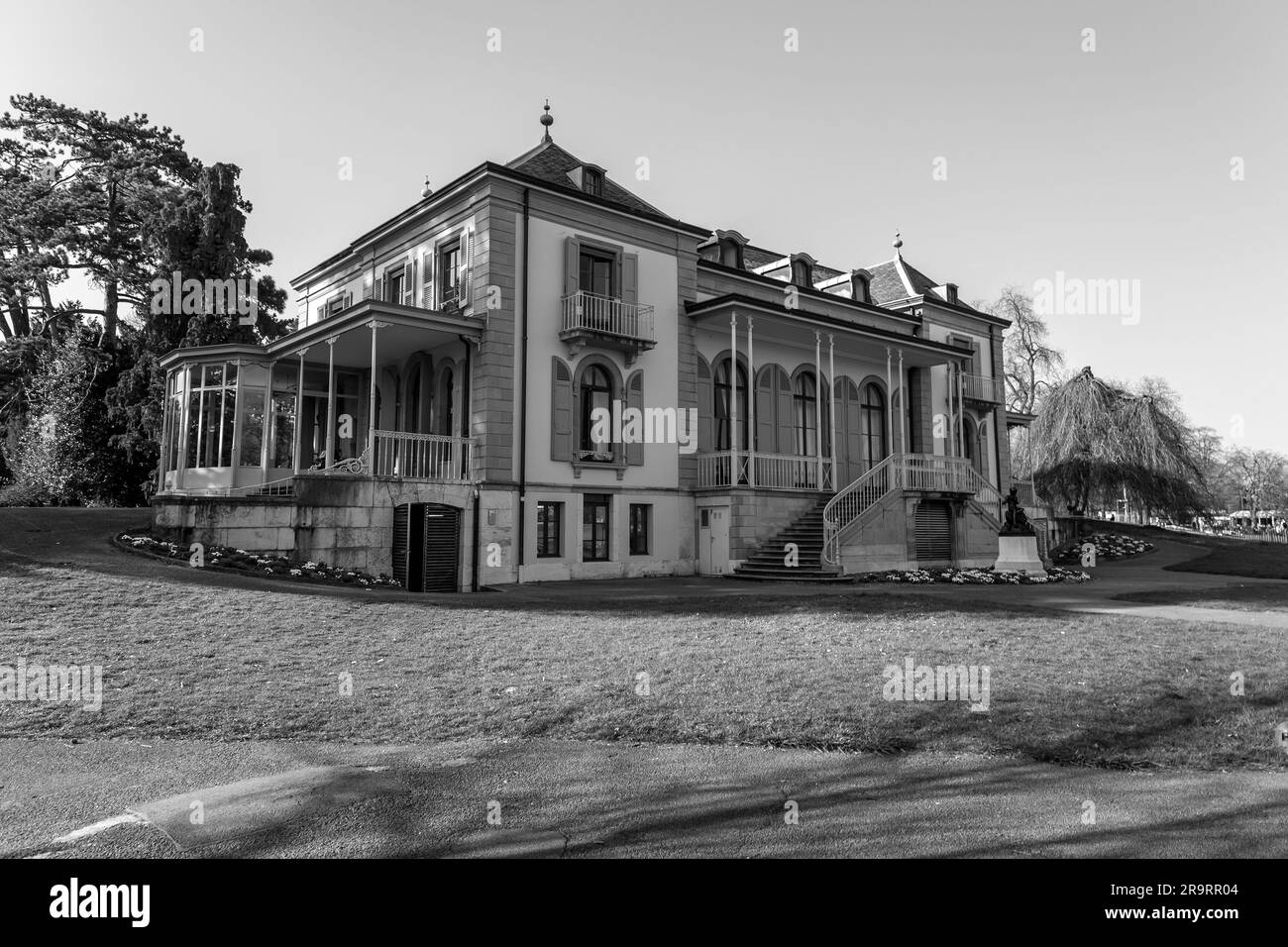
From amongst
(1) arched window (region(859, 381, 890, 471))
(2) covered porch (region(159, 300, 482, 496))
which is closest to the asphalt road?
(2) covered porch (region(159, 300, 482, 496))

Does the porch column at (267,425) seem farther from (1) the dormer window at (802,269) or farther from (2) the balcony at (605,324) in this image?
(1) the dormer window at (802,269)

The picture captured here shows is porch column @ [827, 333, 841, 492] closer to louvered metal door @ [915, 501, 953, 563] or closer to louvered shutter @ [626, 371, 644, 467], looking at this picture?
louvered metal door @ [915, 501, 953, 563]

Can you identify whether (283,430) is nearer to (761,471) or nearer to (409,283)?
(409,283)

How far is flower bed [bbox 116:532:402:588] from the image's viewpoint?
46.6 ft

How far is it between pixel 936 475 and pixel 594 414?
1045 cm

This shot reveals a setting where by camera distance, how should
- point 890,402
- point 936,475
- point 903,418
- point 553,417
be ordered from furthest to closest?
point 903,418, point 890,402, point 936,475, point 553,417

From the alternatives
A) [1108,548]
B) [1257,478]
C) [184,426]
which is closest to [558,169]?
[184,426]

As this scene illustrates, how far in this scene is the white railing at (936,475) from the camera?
22969 millimetres

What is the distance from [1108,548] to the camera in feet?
110

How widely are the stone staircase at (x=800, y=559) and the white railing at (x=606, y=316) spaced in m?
6.19

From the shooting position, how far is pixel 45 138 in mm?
36500

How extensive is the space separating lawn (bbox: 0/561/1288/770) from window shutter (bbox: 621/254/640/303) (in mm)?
11591
